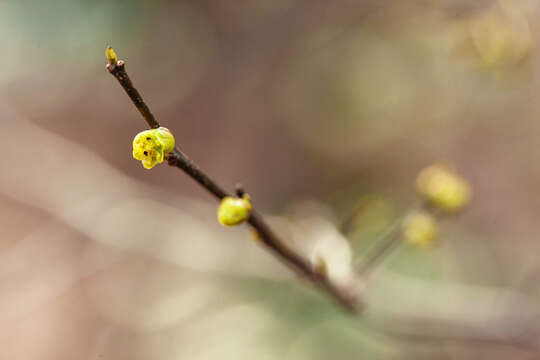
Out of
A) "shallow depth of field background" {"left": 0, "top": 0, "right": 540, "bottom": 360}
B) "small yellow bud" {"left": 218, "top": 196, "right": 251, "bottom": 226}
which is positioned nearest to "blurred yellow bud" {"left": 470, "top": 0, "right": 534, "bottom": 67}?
"shallow depth of field background" {"left": 0, "top": 0, "right": 540, "bottom": 360}

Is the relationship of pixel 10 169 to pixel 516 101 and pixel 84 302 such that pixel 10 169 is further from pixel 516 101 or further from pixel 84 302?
pixel 516 101

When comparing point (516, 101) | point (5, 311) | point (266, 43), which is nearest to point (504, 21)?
point (516, 101)

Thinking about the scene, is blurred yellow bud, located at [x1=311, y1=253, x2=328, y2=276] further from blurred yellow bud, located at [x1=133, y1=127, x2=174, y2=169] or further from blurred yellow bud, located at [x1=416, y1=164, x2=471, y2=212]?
blurred yellow bud, located at [x1=133, y1=127, x2=174, y2=169]

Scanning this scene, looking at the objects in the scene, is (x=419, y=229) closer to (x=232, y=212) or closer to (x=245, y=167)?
(x=232, y=212)

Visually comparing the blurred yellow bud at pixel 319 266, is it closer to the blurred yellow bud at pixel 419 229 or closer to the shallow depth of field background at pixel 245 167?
the blurred yellow bud at pixel 419 229

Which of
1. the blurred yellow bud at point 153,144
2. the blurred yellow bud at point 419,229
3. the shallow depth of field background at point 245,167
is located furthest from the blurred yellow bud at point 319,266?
the shallow depth of field background at point 245,167

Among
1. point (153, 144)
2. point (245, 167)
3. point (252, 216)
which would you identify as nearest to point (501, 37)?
point (252, 216)
